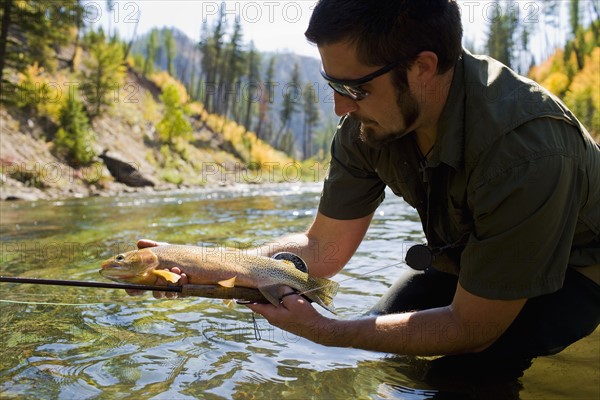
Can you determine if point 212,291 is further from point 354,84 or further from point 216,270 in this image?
point 354,84

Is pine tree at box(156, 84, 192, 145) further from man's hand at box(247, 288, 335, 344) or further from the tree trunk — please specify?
man's hand at box(247, 288, 335, 344)

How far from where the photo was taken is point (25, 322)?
14.0 feet

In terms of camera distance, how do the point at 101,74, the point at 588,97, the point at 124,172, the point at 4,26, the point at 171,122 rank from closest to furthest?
the point at 4,26
the point at 124,172
the point at 101,74
the point at 588,97
the point at 171,122

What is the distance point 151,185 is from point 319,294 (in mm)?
26340

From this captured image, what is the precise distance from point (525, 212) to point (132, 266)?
2.21m

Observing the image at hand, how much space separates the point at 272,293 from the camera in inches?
125

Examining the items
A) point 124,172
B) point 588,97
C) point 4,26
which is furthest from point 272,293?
point 588,97

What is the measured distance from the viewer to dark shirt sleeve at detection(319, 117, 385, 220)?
12.1 ft

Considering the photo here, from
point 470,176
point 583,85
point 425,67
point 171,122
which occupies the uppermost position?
point 583,85

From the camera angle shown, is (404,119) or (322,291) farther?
(322,291)

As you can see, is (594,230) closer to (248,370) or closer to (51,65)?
(248,370)

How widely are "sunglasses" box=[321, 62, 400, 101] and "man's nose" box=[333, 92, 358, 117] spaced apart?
21 millimetres

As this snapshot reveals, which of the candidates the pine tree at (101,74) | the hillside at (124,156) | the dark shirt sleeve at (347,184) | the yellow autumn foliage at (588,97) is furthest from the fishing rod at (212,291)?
the yellow autumn foliage at (588,97)

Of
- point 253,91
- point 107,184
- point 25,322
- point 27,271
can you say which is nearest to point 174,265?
point 25,322
